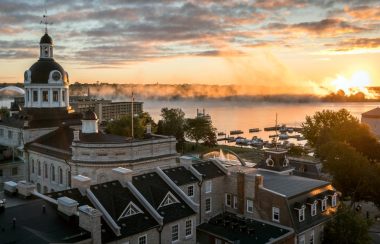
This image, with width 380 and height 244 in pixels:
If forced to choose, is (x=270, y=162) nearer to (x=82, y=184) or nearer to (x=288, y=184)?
(x=288, y=184)

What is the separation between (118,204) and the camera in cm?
2783

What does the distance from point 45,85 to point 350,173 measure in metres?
44.7

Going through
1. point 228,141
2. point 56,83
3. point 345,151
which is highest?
point 56,83

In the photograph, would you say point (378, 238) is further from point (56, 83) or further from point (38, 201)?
point (56, 83)

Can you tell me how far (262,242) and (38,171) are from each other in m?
34.2

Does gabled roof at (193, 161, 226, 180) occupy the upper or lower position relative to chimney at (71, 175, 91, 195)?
lower

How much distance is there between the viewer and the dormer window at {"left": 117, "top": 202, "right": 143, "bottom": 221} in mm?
27141

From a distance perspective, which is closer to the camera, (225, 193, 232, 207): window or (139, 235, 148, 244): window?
(139, 235, 148, 244): window

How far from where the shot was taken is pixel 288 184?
36375 mm

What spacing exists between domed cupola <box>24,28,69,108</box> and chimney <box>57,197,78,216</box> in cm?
3938

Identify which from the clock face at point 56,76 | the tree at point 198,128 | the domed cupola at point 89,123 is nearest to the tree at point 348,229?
the domed cupola at point 89,123

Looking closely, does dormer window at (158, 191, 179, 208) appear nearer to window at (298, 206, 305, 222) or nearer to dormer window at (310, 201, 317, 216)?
window at (298, 206, 305, 222)

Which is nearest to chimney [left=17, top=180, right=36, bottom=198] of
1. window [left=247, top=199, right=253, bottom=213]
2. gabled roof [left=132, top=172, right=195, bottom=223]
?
gabled roof [left=132, top=172, right=195, bottom=223]

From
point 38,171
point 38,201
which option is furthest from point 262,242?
point 38,171
